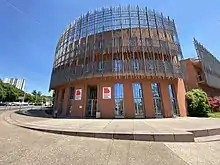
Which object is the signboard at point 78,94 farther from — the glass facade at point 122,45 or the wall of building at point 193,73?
the wall of building at point 193,73

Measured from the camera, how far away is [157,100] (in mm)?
17938

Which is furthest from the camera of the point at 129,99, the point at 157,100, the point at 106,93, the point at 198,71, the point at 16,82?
the point at 16,82

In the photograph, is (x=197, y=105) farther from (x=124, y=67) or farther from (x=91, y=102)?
(x=91, y=102)

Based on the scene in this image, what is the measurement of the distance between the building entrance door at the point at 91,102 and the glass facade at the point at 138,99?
5.45 m

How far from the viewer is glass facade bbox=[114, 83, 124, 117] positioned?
17.2 meters

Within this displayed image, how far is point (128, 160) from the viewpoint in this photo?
4473mm

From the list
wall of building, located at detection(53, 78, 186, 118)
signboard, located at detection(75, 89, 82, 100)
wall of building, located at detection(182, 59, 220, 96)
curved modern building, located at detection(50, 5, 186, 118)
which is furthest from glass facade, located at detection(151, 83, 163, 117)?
wall of building, located at detection(182, 59, 220, 96)

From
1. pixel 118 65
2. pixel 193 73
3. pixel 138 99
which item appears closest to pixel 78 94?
pixel 118 65

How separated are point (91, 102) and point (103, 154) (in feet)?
47.5

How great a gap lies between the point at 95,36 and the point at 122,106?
1002 centimetres

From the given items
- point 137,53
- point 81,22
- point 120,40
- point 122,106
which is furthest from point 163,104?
point 81,22

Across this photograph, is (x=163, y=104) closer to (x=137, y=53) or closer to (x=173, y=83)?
(x=173, y=83)

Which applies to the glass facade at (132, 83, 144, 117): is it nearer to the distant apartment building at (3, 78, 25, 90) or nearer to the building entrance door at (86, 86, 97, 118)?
the building entrance door at (86, 86, 97, 118)

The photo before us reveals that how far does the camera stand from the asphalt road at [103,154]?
4371 millimetres
